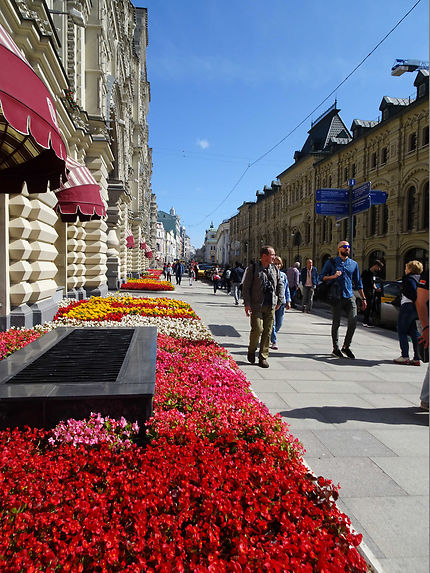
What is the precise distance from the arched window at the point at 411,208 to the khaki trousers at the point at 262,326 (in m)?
23.9

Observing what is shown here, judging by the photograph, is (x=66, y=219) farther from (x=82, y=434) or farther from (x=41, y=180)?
(x=82, y=434)

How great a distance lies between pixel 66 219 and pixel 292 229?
143ft

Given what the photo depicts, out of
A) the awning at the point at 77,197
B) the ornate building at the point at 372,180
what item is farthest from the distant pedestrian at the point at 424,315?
the ornate building at the point at 372,180

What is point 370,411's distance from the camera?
183 inches

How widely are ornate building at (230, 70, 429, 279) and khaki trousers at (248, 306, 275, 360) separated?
12.8m

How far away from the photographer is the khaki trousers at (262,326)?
6727mm

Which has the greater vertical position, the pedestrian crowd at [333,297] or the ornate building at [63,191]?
the ornate building at [63,191]

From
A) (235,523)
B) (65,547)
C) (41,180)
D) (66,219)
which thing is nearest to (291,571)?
(235,523)

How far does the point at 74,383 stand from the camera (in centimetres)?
351

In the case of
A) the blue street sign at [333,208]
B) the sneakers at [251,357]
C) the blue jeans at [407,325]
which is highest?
the blue street sign at [333,208]

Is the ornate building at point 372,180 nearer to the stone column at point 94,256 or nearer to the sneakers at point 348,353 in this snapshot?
the stone column at point 94,256

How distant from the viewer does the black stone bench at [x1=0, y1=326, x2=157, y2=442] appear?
3115mm

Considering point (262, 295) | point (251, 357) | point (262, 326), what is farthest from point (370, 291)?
point (262, 295)

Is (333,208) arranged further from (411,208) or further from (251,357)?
(411,208)
